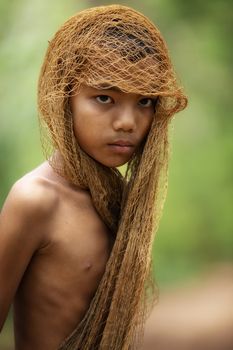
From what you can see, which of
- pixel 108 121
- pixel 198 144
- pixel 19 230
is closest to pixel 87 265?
pixel 19 230

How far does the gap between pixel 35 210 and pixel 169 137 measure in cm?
36

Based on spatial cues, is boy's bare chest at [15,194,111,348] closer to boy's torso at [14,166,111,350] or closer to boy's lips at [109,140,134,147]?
boy's torso at [14,166,111,350]

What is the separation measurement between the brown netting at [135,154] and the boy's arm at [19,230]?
→ 0.11 metres

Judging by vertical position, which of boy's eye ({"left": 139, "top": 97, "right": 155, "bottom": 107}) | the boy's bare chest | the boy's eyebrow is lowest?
the boy's bare chest

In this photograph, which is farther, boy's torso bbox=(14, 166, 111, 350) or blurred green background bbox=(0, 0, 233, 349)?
blurred green background bbox=(0, 0, 233, 349)

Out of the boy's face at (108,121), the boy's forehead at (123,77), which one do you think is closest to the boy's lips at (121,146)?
the boy's face at (108,121)

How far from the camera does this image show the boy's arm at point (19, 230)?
156 centimetres

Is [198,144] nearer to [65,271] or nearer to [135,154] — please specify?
[135,154]

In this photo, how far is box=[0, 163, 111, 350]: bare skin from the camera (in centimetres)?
157

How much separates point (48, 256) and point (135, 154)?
294mm

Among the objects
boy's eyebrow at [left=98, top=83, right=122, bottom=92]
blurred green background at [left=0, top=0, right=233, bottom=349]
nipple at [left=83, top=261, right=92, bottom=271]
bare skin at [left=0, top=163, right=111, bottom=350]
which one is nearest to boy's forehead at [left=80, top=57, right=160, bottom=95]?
boy's eyebrow at [left=98, top=83, right=122, bottom=92]

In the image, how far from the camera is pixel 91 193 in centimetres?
167

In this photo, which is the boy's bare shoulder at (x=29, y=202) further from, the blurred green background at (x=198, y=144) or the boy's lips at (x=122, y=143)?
the blurred green background at (x=198, y=144)

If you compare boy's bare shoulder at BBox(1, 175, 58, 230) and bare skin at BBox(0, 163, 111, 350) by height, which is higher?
boy's bare shoulder at BBox(1, 175, 58, 230)
